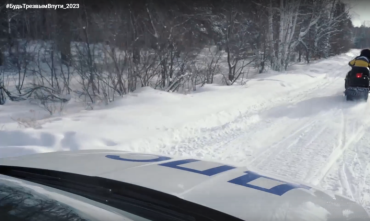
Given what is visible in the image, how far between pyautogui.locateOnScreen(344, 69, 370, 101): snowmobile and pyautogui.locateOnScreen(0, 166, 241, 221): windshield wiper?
10.2m

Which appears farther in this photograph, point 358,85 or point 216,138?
point 358,85

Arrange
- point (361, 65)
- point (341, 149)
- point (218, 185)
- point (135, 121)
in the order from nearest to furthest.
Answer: point (218, 185) < point (341, 149) < point (135, 121) < point (361, 65)

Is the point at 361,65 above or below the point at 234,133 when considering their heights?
above

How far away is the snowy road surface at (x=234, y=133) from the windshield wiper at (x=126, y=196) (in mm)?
2618

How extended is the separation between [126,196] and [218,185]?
610 millimetres

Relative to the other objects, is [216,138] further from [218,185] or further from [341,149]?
[218,185]

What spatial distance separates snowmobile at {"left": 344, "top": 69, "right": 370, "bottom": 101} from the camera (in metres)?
10.8

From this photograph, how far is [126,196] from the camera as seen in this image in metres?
2.29

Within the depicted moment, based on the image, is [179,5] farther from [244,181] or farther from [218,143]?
[244,181]

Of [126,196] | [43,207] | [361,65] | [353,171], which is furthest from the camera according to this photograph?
[361,65]

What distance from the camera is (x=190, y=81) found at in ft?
46.3

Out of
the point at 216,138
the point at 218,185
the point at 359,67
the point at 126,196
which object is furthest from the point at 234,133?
the point at 359,67

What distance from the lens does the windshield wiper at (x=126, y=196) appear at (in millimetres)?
1955

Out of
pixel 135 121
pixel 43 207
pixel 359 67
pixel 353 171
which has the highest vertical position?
pixel 359 67
